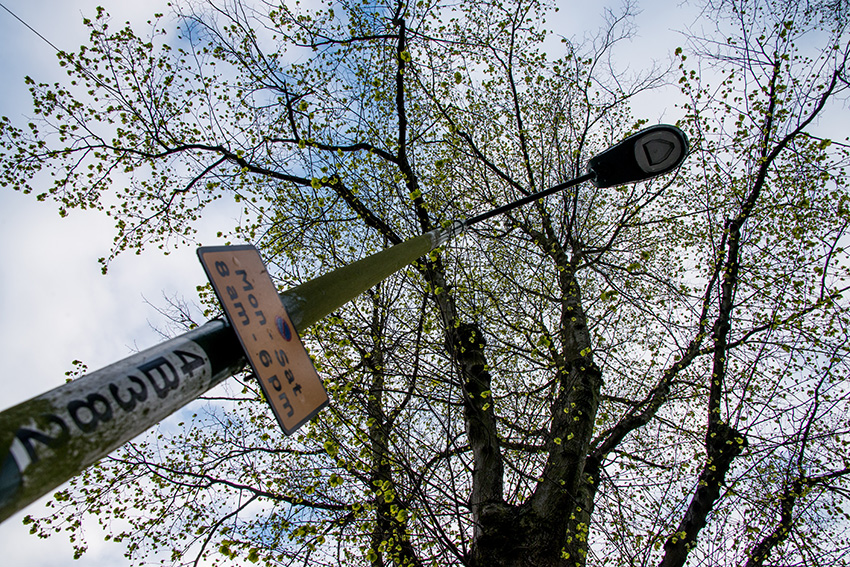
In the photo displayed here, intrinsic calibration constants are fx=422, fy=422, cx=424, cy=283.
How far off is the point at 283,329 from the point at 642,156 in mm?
3575

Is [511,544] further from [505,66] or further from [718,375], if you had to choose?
[505,66]

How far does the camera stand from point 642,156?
3.81 meters

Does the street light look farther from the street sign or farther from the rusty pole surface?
the street sign

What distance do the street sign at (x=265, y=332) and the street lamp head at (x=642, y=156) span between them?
3380 mm

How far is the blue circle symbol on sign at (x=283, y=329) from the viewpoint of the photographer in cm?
162

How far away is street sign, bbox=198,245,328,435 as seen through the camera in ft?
4.65

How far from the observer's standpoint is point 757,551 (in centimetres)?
496

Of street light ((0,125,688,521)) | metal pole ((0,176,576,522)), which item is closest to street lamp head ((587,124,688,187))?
street light ((0,125,688,521))

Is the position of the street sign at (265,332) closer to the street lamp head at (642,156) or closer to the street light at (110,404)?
the street light at (110,404)

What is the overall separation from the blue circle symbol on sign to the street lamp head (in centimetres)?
337

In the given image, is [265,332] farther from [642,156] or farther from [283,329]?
[642,156]

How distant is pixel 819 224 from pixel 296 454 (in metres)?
8.80

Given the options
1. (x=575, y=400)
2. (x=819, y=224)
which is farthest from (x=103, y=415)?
(x=819, y=224)

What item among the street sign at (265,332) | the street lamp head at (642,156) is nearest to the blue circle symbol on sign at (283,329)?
the street sign at (265,332)
